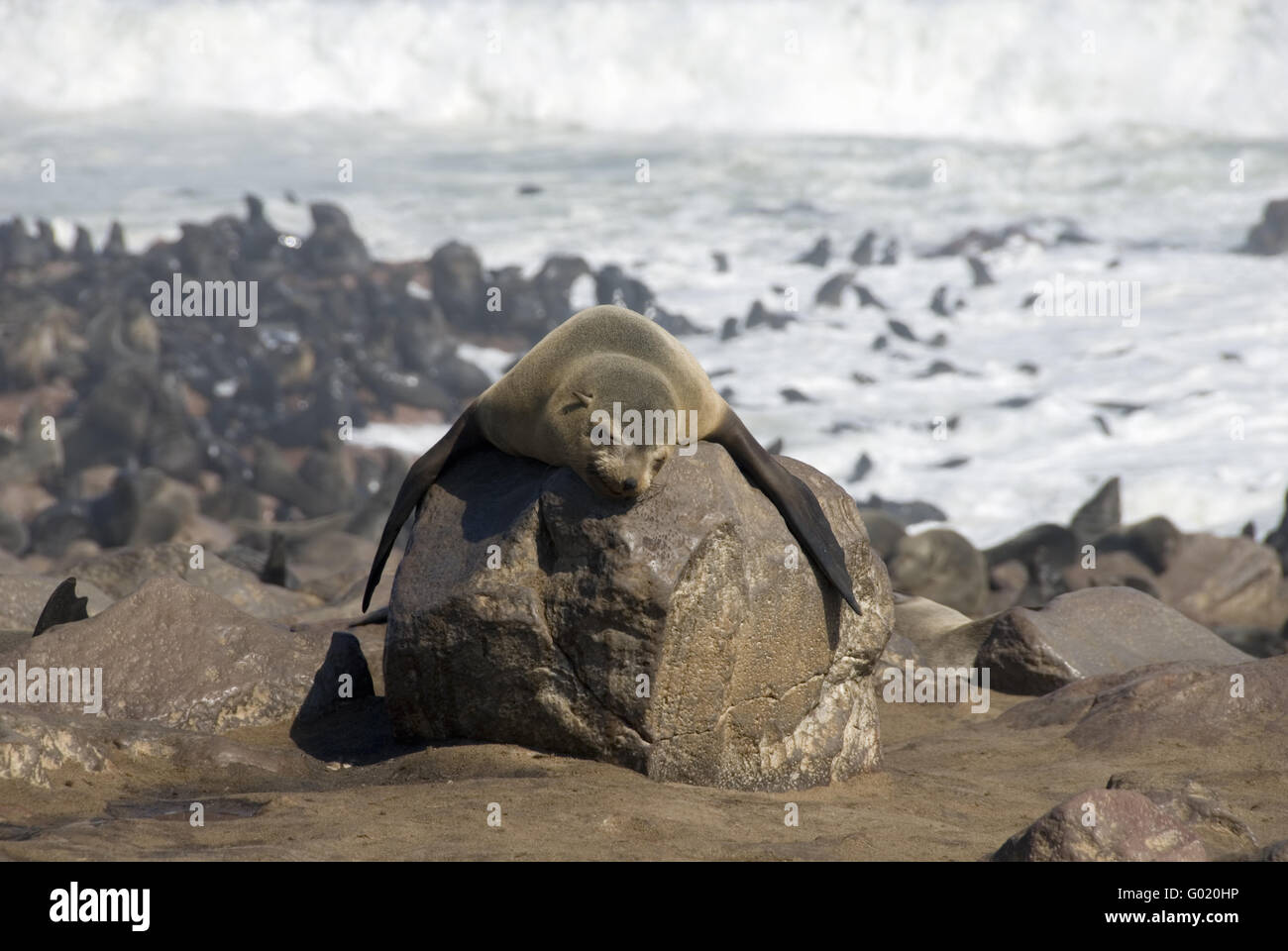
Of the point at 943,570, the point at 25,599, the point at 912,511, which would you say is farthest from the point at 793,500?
the point at 912,511

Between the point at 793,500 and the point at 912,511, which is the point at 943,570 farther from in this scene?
the point at 793,500

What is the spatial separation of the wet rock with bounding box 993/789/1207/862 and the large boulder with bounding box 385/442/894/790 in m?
1.51

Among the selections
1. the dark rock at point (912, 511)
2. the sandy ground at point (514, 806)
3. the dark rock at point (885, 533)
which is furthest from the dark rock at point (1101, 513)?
the sandy ground at point (514, 806)

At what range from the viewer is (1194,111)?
1524 inches

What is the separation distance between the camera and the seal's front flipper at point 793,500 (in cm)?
604

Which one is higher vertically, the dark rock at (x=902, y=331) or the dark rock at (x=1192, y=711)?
the dark rock at (x=902, y=331)

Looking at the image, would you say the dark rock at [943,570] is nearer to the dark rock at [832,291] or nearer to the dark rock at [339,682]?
the dark rock at [339,682]

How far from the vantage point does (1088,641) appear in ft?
30.2

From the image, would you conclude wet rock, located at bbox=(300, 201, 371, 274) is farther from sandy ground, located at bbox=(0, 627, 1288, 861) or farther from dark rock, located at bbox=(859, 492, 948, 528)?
sandy ground, located at bbox=(0, 627, 1288, 861)

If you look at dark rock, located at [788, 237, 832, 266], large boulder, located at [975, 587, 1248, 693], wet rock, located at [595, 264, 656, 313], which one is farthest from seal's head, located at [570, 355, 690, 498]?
dark rock, located at [788, 237, 832, 266]

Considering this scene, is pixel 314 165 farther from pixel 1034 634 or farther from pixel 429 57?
pixel 1034 634

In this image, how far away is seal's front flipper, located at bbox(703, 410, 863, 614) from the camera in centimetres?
604

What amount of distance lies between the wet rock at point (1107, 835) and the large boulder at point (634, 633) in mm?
1507

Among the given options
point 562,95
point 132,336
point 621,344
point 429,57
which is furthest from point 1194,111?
point 621,344
